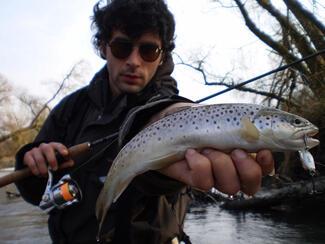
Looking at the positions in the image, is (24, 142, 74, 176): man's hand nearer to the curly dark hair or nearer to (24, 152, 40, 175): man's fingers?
(24, 152, 40, 175): man's fingers

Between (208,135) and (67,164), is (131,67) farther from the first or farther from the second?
(208,135)

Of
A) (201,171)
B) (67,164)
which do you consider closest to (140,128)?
(201,171)

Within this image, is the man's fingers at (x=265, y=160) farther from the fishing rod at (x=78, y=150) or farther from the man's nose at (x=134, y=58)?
the man's nose at (x=134, y=58)

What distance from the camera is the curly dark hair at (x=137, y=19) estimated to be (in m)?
2.57

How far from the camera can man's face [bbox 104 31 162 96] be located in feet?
8.19

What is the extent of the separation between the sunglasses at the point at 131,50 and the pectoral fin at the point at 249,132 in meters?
1.13

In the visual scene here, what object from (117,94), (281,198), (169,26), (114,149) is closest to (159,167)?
(114,149)

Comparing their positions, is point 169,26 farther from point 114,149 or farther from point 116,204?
point 116,204

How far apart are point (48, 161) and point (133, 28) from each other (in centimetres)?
99

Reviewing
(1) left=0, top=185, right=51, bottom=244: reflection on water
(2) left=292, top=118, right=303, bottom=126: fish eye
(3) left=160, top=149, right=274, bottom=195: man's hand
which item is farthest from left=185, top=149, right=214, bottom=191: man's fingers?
(1) left=0, top=185, right=51, bottom=244: reflection on water

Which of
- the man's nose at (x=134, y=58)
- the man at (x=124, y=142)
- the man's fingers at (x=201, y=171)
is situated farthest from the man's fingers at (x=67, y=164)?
the man's fingers at (x=201, y=171)

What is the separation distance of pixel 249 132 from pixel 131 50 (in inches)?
48.5

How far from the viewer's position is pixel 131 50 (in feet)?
8.39

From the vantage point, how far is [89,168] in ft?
7.32
